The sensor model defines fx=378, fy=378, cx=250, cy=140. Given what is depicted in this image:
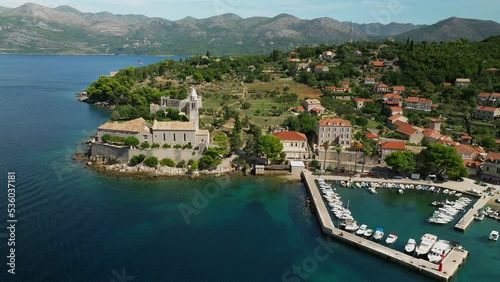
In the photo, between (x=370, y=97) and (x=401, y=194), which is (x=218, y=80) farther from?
(x=401, y=194)

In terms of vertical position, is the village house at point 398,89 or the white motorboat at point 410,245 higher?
the village house at point 398,89

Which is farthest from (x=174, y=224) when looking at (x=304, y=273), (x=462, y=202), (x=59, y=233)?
(x=462, y=202)

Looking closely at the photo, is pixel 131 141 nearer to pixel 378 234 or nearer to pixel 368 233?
pixel 368 233

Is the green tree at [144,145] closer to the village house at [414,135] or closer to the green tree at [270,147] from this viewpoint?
the green tree at [270,147]


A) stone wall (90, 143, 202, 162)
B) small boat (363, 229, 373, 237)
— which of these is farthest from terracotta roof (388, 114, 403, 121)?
small boat (363, 229, 373, 237)

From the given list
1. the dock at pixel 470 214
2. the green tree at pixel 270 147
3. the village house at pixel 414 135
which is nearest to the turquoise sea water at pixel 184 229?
the dock at pixel 470 214

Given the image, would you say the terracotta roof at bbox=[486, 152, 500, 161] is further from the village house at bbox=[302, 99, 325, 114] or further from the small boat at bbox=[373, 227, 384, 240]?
the village house at bbox=[302, 99, 325, 114]
